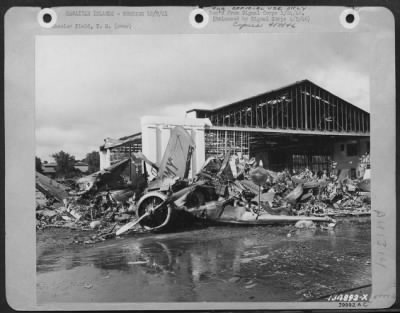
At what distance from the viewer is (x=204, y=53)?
2.86m

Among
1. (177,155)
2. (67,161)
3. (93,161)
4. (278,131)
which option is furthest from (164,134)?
(278,131)

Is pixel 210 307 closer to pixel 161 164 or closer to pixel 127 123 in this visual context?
pixel 161 164

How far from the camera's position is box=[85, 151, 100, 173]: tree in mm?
2955

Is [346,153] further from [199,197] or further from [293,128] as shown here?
[199,197]

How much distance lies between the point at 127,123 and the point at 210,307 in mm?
1508

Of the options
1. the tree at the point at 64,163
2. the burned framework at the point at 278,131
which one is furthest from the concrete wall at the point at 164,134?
the tree at the point at 64,163

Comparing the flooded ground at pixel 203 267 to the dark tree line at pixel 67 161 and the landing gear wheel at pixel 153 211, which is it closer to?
the landing gear wheel at pixel 153 211

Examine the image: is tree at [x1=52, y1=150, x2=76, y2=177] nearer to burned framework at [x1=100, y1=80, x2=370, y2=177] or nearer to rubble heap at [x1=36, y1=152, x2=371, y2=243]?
rubble heap at [x1=36, y1=152, x2=371, y2=243]

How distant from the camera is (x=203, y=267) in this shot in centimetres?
290

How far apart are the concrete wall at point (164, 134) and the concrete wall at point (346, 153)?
3.52 ft

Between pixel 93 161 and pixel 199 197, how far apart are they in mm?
895
